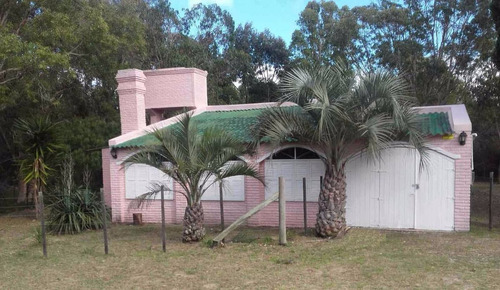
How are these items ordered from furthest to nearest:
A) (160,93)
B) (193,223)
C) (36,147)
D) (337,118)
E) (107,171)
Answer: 1. (160,93)
2. (36,147)
3. (107,171)
4. (193,223)
5. (337,118)

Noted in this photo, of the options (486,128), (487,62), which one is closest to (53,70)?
(487,62)

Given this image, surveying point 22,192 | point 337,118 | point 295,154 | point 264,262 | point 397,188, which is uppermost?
point 337,118

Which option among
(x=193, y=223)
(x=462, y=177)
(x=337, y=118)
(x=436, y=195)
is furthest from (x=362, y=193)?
(x=193, y=223)

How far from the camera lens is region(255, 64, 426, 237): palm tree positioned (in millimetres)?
8180

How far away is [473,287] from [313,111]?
4381mm

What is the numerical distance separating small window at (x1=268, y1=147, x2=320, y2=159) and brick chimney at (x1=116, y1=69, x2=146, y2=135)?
4.83 meters

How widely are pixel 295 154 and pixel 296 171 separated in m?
0.47

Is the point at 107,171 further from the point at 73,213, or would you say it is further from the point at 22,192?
the point at 22,192

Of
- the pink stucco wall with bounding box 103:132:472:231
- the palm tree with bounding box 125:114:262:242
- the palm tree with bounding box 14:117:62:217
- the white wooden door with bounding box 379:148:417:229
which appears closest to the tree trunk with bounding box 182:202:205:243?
the palm tree with bounding box 125:114:262:242

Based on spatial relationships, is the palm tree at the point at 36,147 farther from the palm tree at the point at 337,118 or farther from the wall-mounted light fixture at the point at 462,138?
the wall-mounted light fixture at the point at 462,138

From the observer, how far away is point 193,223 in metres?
8.82

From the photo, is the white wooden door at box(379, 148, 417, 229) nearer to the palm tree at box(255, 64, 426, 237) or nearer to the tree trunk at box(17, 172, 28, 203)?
the palm tree at box(255, 64, 426, 237)

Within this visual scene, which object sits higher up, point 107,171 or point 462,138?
point 462,138

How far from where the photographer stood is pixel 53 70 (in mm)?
13492
